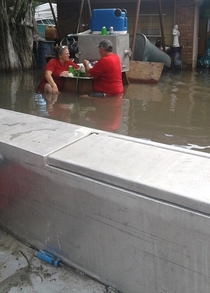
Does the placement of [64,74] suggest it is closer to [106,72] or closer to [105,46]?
[106,72]

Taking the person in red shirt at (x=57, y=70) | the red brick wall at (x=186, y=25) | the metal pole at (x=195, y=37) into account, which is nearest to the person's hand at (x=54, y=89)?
the person in red shirt at (x=57, y=70)

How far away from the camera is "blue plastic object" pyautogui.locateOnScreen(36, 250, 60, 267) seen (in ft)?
7.85

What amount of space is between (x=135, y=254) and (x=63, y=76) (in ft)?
21.8

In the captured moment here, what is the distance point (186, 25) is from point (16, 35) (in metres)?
6.05

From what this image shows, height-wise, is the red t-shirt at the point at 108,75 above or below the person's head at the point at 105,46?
below

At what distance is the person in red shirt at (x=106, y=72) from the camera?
24.5ft

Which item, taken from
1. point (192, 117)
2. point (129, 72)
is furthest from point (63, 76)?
point (192, 117)

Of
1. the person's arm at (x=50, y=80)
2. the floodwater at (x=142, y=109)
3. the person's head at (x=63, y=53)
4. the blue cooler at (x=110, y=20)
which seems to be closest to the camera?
the floodwater at (x=142, y=109)

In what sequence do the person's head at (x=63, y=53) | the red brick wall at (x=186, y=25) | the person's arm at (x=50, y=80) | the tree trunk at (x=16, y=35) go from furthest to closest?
the tree trunk at (x=16, y=35) < the red brick wall at (x=186, y=25) < the person's arm at (x=50, y=80) < the person's head at (x=63, y=53)

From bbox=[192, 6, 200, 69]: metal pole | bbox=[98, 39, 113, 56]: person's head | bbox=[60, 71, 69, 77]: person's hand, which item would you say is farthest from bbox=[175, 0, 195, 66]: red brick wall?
bbox=[98, 39, 113, 56]: person's head

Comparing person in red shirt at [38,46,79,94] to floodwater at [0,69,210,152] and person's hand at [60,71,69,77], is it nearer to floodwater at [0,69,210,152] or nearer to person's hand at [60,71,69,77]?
person's hand at [60,71,69,77]

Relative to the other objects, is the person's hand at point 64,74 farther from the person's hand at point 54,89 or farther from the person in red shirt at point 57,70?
the person's hand at point 54,89

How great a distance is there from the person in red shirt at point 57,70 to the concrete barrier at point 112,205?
18.1ft

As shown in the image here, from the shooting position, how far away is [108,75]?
7652 millimetres
